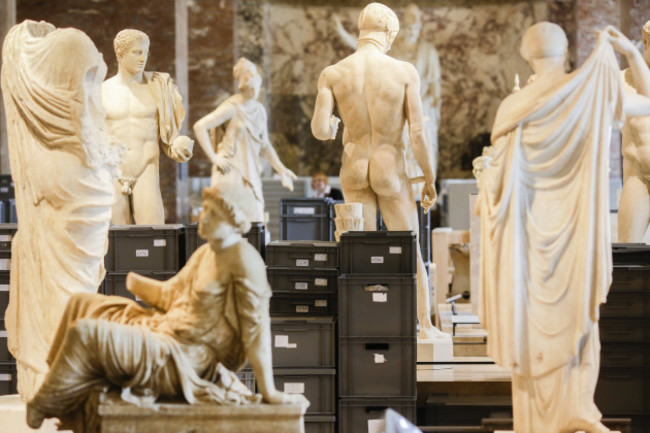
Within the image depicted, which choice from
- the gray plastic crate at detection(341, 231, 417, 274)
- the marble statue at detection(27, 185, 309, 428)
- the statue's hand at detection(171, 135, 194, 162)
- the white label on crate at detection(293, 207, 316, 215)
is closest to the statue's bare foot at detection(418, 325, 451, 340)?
the gray plastic crate at detection(341, 231, 417, 274)

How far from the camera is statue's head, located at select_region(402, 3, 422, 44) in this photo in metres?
16.8

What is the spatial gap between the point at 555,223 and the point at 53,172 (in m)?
2.49

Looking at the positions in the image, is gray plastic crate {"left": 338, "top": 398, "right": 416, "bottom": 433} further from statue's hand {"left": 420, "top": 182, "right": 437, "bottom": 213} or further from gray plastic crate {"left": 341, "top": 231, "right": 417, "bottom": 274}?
statue's hand {"left": 420, "top": 182, "right": 437, "bottom": 213}

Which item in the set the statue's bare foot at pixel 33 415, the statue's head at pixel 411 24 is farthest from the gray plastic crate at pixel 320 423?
the statue's head at pixel 411 24

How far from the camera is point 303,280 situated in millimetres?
8109

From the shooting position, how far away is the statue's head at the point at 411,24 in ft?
55.2

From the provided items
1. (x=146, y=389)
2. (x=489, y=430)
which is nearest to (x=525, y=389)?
(x=489, y=430)

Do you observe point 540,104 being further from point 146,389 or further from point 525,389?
point 146,389

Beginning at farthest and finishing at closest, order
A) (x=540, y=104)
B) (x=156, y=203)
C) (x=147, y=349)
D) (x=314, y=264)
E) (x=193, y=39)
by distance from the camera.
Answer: (x=193, y=39)
(x=156, y=203)
(x=314, y=264)
(x=540, y=104)
(x=147, y=349)

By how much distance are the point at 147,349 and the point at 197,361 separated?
225 millimetres

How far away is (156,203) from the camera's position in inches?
374

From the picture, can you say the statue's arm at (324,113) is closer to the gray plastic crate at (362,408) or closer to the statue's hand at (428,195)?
the statue's hand at (428,195)

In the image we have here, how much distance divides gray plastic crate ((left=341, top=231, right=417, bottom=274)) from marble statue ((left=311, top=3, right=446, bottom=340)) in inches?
33.3

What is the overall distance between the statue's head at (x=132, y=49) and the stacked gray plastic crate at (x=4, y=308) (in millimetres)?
1799
